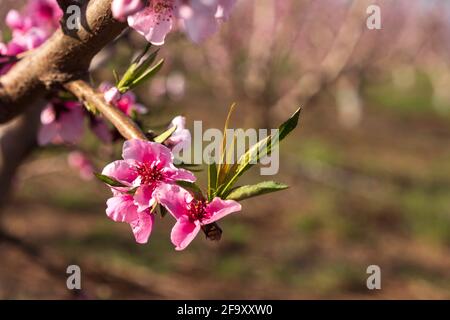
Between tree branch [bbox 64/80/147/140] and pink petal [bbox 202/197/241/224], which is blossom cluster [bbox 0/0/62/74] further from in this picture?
pink petal [bbox 202/197/241/224]

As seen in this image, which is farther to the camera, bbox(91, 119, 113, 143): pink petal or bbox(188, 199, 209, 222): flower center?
bbox(91, 119, 113, 143): pink petal

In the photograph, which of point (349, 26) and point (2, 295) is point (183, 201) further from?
point (349, 26)

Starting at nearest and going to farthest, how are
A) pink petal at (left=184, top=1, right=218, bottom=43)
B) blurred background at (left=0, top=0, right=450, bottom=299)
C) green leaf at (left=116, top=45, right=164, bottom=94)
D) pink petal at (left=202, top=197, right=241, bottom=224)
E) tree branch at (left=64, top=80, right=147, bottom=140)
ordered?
pink petal at (left=184, top=1, right=218, bottom=43), pink petal at (left=202, top=197, right=241, bottom=224), tree branch at (left=64, top=80, right=147, bottom=140), green leaf at (left=116, top=45, right=164, bottom=94), blurred background at (left=0, top=0, right=450, bottom=299)

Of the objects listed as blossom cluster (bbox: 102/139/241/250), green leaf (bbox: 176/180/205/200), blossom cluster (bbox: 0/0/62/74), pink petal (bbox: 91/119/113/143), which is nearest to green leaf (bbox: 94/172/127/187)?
blossom cluster (bbox: 102/139/241/250)

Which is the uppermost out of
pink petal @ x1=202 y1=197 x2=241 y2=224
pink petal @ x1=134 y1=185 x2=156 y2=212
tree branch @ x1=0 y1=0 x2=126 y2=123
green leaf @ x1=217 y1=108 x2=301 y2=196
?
tree branch @ x1=0 y1=0 x2=126 y2=123

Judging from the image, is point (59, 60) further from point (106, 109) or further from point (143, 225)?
point (143, 225)

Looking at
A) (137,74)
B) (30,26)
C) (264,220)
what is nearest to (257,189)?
(137,74)

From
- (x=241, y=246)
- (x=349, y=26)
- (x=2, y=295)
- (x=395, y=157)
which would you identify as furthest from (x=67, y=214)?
(x=395, y=157)
